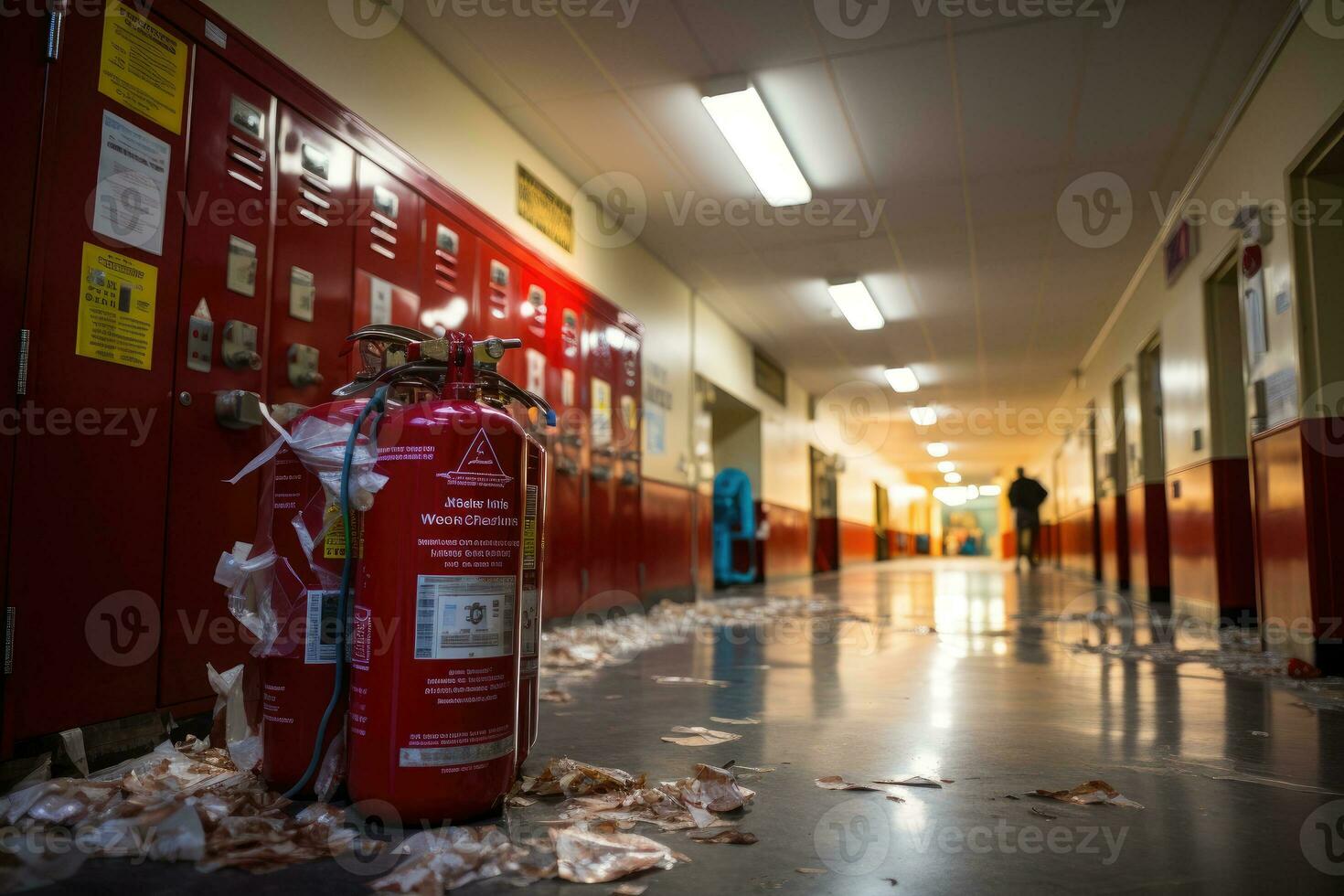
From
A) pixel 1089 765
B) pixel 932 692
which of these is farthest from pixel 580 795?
pixel 932 692

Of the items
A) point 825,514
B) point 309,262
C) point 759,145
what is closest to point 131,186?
point 309,262

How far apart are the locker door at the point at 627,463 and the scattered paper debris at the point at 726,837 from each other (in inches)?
169

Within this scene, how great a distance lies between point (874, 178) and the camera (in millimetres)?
5453

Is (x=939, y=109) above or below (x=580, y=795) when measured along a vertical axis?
above

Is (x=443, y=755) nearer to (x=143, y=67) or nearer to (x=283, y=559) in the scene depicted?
(x=283, y=559)

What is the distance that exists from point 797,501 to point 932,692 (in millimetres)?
9418

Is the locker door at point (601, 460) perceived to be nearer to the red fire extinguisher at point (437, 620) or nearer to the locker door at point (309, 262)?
the locker door at point (309, 262)

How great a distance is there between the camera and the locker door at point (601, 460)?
17.9 ft

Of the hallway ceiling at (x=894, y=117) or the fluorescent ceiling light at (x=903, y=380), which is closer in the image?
the hallway ceiling at (x=894, y=117)

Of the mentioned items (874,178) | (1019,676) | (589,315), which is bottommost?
(1019,676)

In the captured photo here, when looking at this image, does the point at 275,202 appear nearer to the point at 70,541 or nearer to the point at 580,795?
the point at 70,541

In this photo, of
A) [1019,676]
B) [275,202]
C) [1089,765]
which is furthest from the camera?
[1019,676]

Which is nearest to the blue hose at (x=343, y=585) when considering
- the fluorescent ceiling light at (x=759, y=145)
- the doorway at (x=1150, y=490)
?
the fluorescent ceiling light at (x=759, y=145)

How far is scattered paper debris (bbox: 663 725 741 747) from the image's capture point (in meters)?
2.21
